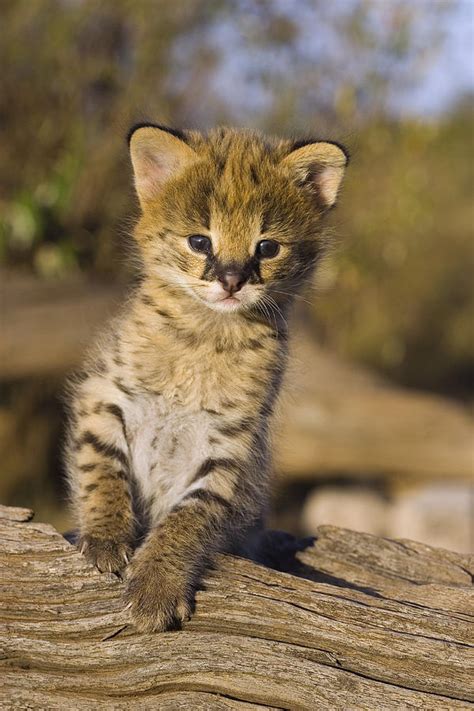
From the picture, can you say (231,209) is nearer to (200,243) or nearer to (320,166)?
(200,243)

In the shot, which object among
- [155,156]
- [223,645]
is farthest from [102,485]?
[155,156]

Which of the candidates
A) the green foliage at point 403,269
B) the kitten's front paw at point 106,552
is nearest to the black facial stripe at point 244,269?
the kitten's front paw at point 106,552

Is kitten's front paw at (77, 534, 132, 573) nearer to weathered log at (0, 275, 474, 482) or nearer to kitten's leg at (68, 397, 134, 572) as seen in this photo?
kitten's leg at (68, 397, 134, 572)

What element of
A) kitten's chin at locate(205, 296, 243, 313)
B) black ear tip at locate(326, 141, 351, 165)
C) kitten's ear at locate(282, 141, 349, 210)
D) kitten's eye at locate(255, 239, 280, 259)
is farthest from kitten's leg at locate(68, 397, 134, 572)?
black ear tip at locate(326, 141, 351, 165)

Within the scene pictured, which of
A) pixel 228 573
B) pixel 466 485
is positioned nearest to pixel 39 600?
pixel 228 573

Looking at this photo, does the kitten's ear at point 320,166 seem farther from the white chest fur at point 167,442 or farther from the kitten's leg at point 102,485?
the kitten's leg at point 102,485

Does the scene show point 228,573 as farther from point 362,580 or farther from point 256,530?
point 362,580
